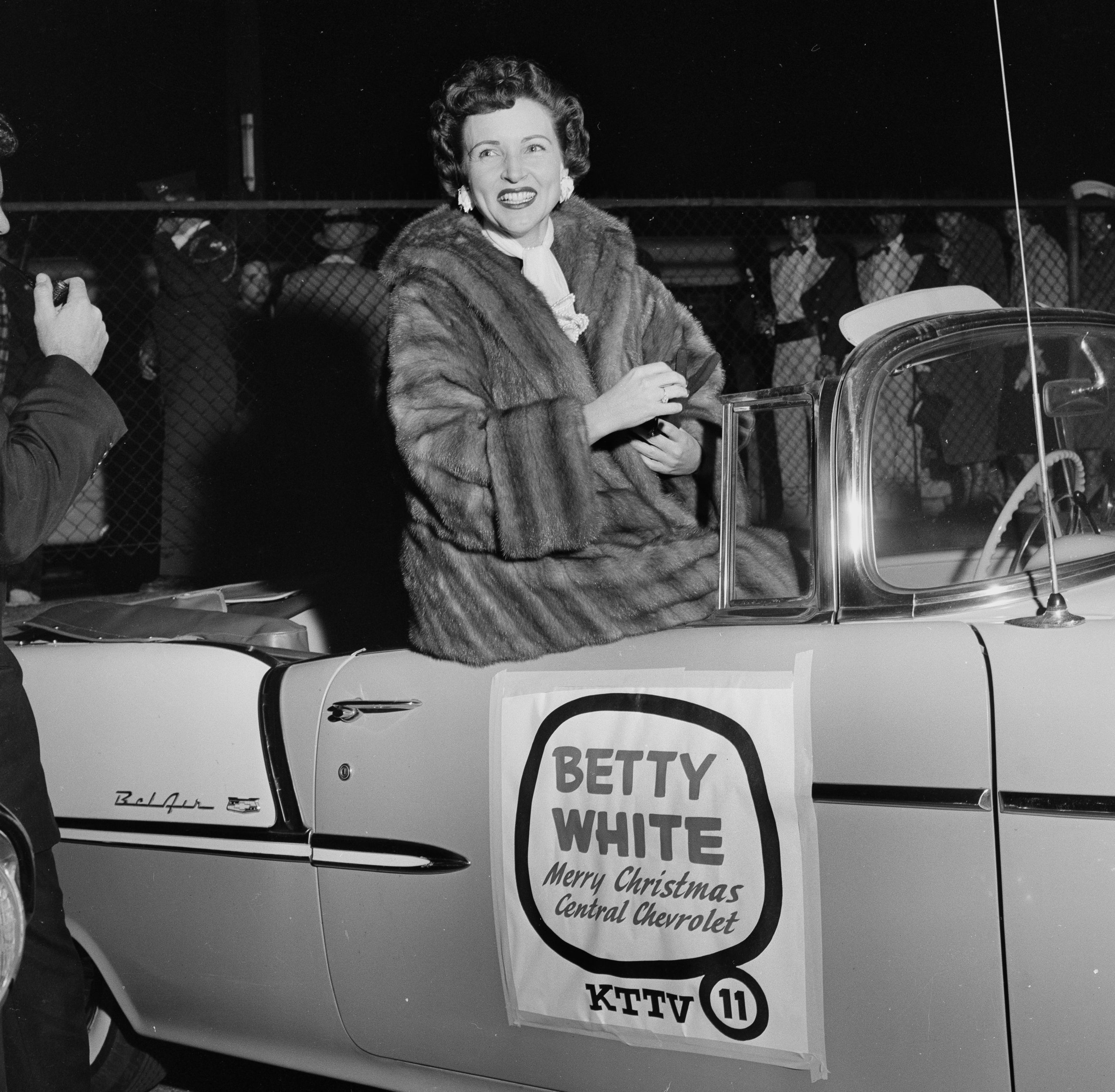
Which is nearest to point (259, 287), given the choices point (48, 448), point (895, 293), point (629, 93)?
point (895, 293)

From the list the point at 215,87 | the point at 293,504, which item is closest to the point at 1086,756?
the point at 293,504

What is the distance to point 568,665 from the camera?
2.24 m

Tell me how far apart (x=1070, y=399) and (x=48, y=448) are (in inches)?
68.7

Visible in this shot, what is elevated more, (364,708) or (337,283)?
(337,283)

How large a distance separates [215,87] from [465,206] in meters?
6.85

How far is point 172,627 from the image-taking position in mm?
2900

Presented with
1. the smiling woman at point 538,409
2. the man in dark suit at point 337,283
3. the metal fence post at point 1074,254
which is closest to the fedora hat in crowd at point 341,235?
the man in dark suit at point 337,283

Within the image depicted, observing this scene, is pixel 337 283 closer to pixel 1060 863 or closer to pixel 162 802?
pixel 162 802

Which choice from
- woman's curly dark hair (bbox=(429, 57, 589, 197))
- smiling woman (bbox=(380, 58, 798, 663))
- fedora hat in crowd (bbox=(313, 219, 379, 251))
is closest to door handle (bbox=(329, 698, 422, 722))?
smiling woman (bbox=(380, 58, 798, 663))

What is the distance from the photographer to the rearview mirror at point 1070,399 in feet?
7.53

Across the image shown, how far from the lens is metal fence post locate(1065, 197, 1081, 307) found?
454 cm

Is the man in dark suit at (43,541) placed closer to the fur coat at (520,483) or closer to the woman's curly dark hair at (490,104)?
the fur coat at (520,483)

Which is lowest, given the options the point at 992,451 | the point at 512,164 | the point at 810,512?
the point at 810,512

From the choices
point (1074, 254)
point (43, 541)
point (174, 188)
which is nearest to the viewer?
point (43, 541)
